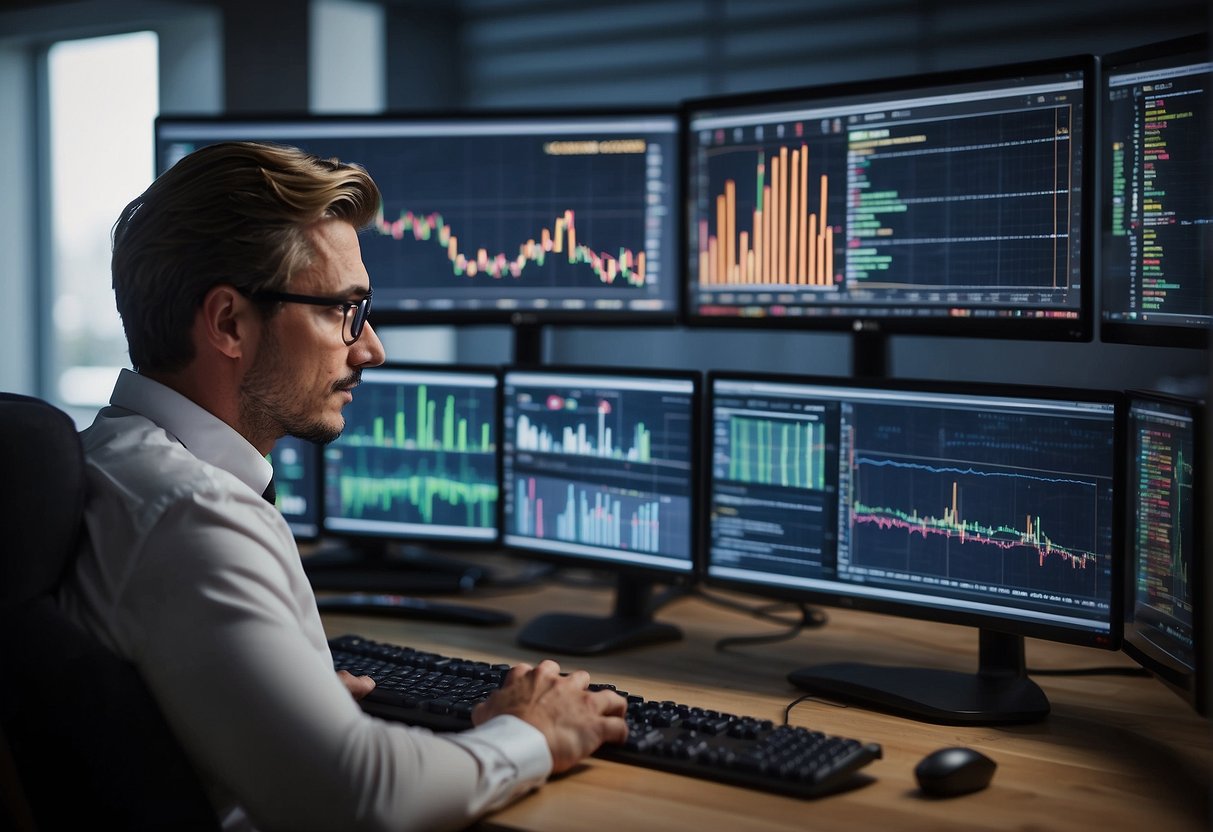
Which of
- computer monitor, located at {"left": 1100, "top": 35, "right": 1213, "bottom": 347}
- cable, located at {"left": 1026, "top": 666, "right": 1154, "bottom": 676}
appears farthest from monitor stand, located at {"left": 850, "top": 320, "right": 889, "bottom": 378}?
cable, located at {"left": 1026, "top": 666, "right": 1154, "bottom": 676}

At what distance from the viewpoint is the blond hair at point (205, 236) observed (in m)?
1.27

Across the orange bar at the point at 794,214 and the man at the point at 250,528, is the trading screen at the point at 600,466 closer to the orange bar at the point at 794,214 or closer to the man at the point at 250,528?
the orange bar at the point at 794,214

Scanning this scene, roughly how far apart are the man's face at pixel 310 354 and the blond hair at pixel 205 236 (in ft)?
0.08

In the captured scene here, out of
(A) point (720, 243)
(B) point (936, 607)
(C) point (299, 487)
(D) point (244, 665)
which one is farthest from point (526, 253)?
(D) point (244, 665)

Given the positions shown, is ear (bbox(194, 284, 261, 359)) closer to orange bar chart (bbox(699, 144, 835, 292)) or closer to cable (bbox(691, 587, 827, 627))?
orange bar chart (bbox(699, 144, 835, 292))

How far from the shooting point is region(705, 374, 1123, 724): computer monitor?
4.86ft

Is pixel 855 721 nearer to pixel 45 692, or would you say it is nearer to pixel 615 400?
pixel 615 400

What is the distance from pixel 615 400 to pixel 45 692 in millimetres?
1005

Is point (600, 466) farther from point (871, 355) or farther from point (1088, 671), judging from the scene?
point (1088, 671)

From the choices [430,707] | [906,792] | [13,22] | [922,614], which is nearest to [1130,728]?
[922,614]

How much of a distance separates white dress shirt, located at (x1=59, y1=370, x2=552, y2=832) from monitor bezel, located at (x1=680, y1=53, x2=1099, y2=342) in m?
0.86

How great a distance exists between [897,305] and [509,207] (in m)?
0.75

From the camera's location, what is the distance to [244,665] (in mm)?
1062

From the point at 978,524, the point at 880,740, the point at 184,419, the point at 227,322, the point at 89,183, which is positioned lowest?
the point at 880,740
